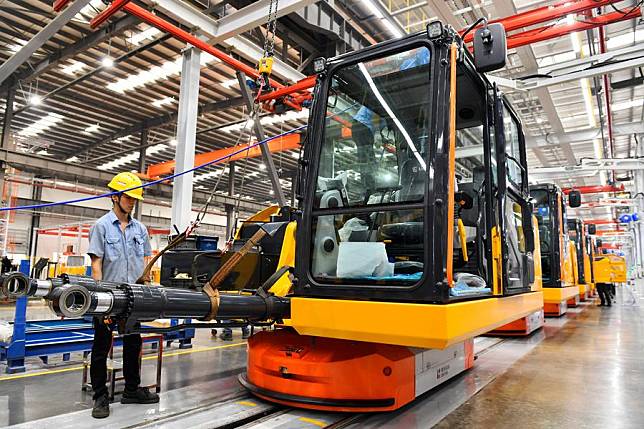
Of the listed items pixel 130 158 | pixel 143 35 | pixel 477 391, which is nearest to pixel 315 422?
pixel 477 391

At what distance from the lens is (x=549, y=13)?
6.84 meters

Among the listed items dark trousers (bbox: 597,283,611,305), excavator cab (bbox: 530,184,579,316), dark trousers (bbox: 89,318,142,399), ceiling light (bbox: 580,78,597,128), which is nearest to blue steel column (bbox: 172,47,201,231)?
dark trousers (bbox: 89,318,142,399)

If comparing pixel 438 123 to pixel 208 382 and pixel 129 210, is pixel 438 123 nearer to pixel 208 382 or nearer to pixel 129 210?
pixel 129 210

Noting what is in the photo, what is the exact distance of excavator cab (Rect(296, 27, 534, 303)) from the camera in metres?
2.56

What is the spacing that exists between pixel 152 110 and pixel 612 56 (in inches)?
493

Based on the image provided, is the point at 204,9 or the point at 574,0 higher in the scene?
the point at 204,9

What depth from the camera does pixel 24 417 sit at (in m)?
2.89

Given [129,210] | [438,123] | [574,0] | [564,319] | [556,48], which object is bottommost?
[564,319]

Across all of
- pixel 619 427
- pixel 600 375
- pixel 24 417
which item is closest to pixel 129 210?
pixel 24 417

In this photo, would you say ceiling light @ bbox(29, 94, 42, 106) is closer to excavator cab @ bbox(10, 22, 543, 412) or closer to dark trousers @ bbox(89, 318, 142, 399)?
dark trousers @ bbox(89, 318, 142, 399)

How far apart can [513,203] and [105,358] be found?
3.58 meters

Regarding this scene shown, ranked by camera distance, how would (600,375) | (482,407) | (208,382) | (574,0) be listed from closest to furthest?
(482,407) → (208,382) → (600,375) → (574,0)

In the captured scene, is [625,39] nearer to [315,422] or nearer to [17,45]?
[315,422]

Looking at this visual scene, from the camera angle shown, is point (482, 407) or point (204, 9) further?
point (204, 9)
